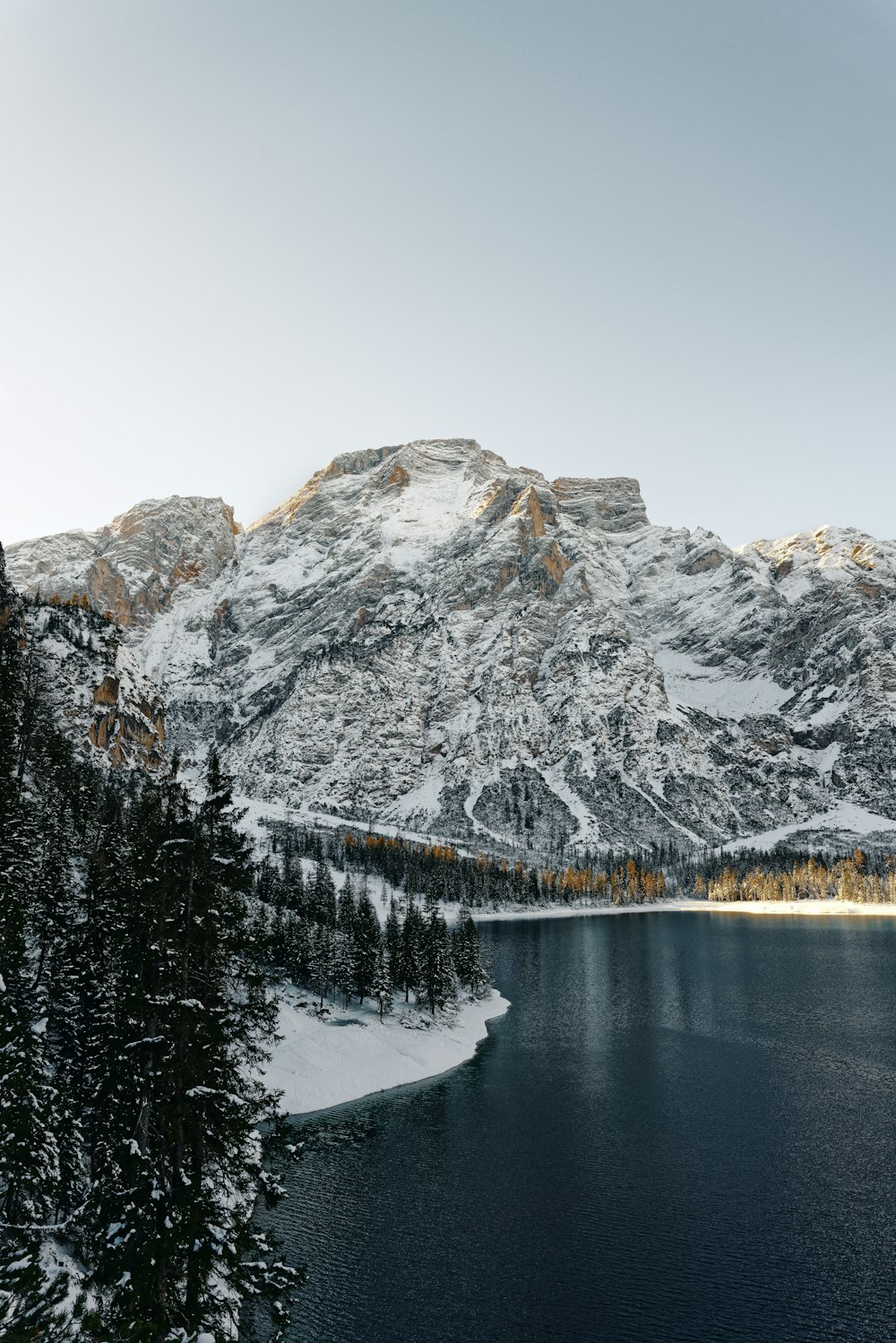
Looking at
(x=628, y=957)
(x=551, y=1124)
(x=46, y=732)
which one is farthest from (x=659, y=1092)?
(x=46, y=732)

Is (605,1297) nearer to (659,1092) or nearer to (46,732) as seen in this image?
(659,1092)

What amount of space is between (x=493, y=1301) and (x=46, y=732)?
102 metres

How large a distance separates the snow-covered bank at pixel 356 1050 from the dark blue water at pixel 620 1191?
295cm

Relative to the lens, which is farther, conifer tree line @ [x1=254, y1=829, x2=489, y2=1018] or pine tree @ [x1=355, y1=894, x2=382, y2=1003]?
conifer tree line @ [x1=254, y1=829, x2=489, y2=1018]

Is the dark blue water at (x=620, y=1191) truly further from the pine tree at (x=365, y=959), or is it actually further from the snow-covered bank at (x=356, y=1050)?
the pine tree at (x=365, y=959)

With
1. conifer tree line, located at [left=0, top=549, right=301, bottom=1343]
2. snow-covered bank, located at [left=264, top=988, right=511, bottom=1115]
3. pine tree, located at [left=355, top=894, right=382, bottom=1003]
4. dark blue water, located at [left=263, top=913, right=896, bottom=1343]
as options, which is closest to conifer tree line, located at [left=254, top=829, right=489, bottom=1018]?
pine tree, located at [left=355, top=894, right=382, bottom=1003]

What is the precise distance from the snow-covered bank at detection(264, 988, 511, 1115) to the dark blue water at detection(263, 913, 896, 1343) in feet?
9.67

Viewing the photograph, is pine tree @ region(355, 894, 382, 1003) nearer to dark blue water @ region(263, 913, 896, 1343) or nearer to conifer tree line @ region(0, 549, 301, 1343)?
dark blue water @ region(263, 913, 896, 1343)

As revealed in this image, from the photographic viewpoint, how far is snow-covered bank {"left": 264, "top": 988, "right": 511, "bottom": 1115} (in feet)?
213

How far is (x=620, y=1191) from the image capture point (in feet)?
147

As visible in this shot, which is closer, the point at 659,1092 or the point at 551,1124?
the point at 551,1124

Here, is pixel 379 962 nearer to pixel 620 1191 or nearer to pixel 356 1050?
pixel 356 1050

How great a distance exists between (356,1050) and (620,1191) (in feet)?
111

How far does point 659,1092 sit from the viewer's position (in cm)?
6306
